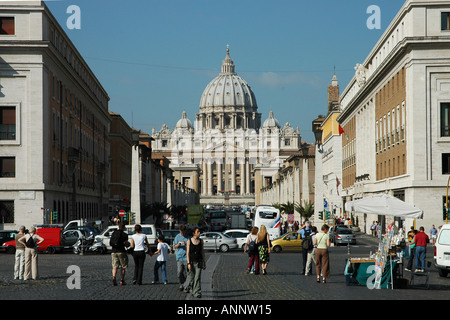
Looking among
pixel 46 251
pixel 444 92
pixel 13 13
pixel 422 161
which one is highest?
pixel 13 13

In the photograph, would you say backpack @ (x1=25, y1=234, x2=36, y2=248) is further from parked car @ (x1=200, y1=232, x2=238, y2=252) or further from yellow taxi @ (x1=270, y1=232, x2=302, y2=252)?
parked car @ (x1=200, y1=232, x2=238, y2=252)

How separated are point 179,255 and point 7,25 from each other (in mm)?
29253

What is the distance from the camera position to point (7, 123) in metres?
44.8

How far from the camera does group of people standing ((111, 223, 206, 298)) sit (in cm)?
1741

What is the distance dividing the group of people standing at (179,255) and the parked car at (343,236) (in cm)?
2675

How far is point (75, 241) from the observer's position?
4084cm

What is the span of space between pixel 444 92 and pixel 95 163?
3301cm

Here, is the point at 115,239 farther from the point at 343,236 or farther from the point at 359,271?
the point at 343,236

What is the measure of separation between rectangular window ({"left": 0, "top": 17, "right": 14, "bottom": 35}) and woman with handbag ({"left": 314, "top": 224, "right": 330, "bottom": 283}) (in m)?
28.3

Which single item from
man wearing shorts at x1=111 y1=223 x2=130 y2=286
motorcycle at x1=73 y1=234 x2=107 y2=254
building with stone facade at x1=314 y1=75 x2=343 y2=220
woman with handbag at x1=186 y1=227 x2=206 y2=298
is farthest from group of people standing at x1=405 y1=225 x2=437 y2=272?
building with stone facade at x1=314 y1=75 x2=343 y2=220

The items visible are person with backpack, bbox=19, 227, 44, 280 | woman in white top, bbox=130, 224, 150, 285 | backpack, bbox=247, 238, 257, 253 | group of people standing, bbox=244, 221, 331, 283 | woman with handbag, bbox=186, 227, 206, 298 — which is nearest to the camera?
woman with handbag, bbox=186, 227, 206, 298

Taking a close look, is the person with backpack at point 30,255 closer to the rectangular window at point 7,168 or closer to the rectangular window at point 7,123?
the rectangular window at point 7,168
